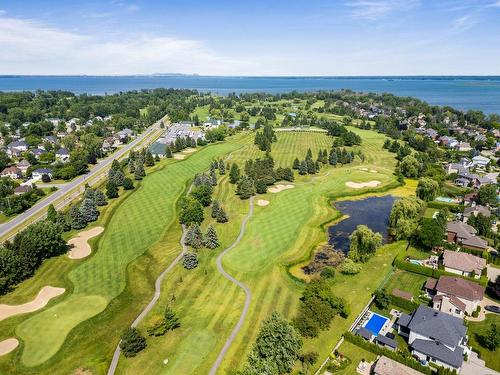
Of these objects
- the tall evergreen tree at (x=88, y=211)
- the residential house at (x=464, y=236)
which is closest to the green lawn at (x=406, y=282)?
the residential house at (x=464, y=236)

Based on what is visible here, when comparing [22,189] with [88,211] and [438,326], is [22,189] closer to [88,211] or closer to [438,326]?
[88,211]

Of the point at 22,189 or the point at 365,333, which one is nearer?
the point at 365,333

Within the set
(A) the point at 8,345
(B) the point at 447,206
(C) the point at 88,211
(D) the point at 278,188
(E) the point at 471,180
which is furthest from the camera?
(E) the point at 471,180

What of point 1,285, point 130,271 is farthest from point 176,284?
point 1,285

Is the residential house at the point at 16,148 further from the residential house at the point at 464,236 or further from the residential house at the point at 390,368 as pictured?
the residential house at the point at 464,236

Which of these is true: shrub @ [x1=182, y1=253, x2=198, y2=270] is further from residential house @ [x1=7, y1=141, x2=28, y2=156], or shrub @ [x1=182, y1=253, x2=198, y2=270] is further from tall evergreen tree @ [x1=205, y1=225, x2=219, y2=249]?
residential house @ [x1=7, y1=141, x2=28, y2=156]

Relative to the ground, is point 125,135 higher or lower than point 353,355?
higher

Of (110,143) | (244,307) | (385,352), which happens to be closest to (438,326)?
(385,352)
